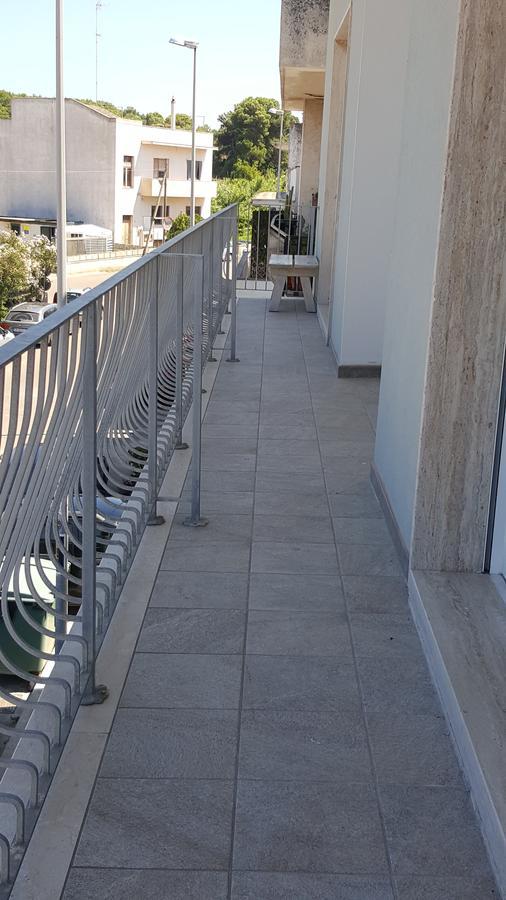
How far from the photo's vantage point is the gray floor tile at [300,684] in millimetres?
3057

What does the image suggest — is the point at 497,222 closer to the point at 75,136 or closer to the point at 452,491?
the point at 452,491

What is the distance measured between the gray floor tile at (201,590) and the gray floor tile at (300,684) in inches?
17.6

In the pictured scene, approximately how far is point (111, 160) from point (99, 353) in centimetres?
4892

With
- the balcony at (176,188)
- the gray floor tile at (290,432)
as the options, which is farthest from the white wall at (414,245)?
the balcony at (176,188)

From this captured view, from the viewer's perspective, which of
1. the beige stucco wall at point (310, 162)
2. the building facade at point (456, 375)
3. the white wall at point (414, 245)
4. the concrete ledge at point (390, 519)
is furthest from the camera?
the beige stucco wall at point (310, 162)

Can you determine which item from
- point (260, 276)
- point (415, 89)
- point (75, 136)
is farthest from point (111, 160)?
point (415, 89)

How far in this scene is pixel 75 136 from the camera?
4984cm

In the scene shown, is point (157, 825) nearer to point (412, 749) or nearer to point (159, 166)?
point (412, 749)

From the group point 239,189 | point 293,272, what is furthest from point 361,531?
point 239,189

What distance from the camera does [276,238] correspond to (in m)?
15.9

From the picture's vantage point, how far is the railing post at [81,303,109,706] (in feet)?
8.28

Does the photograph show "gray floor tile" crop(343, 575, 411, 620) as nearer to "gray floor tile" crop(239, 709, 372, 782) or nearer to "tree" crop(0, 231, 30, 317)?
"gray floor tile" crop(239, 709, 372, 782)

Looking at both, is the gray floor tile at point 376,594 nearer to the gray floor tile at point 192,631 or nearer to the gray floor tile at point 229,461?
the gray floor tile at point 192,631

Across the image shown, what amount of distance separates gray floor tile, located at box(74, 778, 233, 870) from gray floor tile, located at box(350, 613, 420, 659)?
92cm
